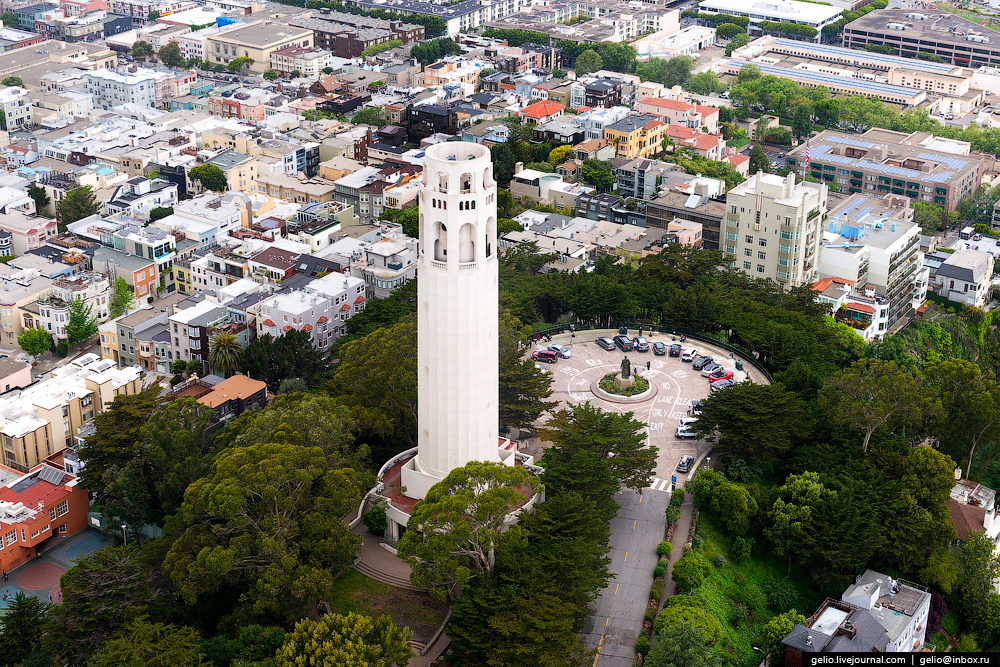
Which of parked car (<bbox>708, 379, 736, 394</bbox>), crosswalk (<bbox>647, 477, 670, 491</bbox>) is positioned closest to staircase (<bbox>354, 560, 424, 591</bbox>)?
crosswalk (<bbox>647, 477, 670, 491</bbox>)

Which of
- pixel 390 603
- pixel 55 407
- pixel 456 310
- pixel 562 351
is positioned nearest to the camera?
pixel 456 310

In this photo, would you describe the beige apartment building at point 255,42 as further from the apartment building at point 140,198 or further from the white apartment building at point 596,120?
the apartment building at point 140,198

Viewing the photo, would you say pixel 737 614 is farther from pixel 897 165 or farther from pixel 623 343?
pixel 897 165

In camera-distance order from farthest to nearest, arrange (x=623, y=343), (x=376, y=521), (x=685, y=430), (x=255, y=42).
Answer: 1. (x=255, y=42)
2. (x=623, y=343)
3. (x=685, y=430)
4. (x=376, y=521)

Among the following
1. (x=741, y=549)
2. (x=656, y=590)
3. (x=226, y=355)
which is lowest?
(x=741, y=549)

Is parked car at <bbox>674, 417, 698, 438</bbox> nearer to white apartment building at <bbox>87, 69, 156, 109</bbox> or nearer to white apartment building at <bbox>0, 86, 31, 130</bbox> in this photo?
white apartment building at <bbox>87, 69, 156, 109</bbox>

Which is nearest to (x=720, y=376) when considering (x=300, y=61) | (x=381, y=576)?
(x=381, y=576)

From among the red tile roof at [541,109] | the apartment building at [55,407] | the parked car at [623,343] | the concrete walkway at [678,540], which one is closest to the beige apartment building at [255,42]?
the red tile roof at [541,109]

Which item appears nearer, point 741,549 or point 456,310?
point 456,310
